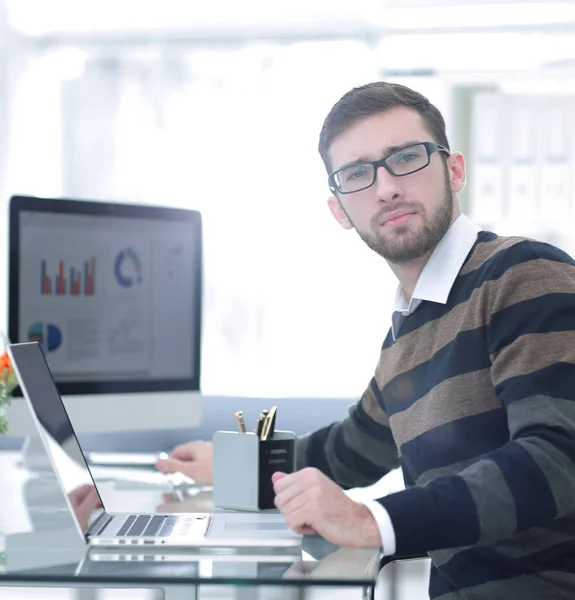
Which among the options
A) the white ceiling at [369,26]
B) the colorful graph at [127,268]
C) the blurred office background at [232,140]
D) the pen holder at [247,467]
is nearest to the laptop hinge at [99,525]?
the pen holder at [247,467]

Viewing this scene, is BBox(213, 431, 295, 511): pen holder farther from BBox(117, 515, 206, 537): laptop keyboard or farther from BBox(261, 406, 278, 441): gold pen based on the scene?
BBox(117, 515, 206, 537): laptop keyboard

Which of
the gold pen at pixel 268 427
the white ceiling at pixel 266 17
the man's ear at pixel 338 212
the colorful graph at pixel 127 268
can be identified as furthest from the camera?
the white ceiling at pixel 266 17

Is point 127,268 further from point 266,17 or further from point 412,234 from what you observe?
point 266,17

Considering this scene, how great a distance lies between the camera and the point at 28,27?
3.64m

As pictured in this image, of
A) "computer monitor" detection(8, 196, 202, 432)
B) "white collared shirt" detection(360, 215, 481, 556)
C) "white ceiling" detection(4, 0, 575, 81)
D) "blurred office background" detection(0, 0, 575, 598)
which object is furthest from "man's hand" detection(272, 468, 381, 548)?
"white ceiling" detection(4, 0, 575, 81)

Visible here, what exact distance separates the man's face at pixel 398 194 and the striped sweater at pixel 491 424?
9 centimetres

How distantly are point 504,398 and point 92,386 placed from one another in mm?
1137

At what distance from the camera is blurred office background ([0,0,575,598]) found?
3570 mm

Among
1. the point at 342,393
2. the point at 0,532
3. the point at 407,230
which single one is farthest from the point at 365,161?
the point at 342,393

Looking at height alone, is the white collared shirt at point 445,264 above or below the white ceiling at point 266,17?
below

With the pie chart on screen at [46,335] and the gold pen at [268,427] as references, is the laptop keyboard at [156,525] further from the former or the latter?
the pie chart on screen at [46,335]

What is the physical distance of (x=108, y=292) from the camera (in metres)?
2.15

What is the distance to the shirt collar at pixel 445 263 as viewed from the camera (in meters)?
1.46

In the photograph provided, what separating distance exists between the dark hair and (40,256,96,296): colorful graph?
2.49 ft
